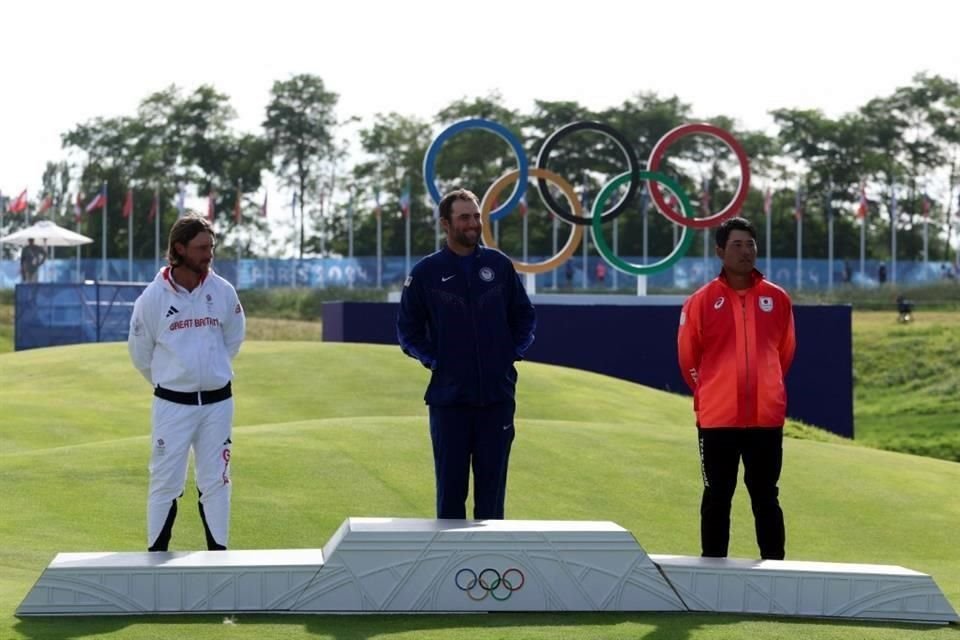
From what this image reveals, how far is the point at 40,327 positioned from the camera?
34688 millimetres

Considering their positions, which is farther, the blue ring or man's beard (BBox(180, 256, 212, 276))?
the blue ring

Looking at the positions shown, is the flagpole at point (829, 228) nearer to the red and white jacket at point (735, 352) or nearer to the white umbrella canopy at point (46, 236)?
the white umbrella canopy at point (46, 236)

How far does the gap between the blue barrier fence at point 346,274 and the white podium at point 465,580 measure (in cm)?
4570

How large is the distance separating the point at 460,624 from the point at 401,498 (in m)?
6.12

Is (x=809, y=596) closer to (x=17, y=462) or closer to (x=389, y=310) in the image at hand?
(x=17, y=462)

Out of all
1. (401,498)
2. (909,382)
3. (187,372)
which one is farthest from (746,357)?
(909,382)

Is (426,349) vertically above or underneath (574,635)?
above

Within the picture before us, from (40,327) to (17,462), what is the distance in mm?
22082

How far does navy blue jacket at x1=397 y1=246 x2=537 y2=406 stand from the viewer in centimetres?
774

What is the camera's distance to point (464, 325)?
777 centimetres

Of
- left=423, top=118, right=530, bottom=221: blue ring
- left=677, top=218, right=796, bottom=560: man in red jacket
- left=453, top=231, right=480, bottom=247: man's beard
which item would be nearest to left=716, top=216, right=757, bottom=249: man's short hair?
left=677, top=218, right=796, bottom=560: man in red jacket

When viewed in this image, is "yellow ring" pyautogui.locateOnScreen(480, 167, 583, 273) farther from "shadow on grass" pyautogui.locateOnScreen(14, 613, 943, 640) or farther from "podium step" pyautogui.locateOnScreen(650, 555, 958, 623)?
"shadow on grass" pyautogui.locateOnScreen(14, 613, 943, 640)

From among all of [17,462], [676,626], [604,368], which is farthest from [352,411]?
[676,626]

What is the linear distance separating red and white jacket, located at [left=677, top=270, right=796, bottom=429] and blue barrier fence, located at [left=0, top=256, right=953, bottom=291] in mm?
44825
